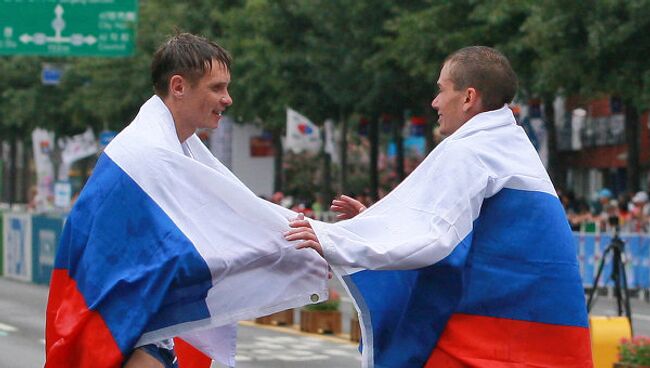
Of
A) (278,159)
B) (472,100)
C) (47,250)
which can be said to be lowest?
(47,250)

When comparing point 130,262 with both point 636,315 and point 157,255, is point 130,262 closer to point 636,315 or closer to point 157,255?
point 157,255

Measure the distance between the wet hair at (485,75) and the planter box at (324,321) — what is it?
39.9 feet

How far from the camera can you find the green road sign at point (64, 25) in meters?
29.0

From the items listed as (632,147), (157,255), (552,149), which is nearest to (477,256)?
(157,255)

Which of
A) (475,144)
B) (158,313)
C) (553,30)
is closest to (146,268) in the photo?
(158,313)

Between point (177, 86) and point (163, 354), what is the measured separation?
0.91 meters

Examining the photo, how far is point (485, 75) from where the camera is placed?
17.1ft

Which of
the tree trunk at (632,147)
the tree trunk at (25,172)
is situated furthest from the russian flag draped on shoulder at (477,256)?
the tree trunk at (25,172)

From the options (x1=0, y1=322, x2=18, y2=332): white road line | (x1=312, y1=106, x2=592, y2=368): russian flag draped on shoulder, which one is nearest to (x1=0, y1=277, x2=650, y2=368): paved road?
(x1=0, y1=322, x2=18, y2=332): white road line

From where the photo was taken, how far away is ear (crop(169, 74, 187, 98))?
17.3ft

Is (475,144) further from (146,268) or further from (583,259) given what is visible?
(583,259)

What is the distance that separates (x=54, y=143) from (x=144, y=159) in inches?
2171

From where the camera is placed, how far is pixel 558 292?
514 centimetres

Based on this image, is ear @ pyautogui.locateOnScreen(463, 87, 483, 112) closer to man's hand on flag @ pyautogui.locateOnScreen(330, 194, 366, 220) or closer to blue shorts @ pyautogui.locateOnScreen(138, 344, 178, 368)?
man's hand on flag @ pyautogui.locateOnScreen(330, 194, 366, 220)
